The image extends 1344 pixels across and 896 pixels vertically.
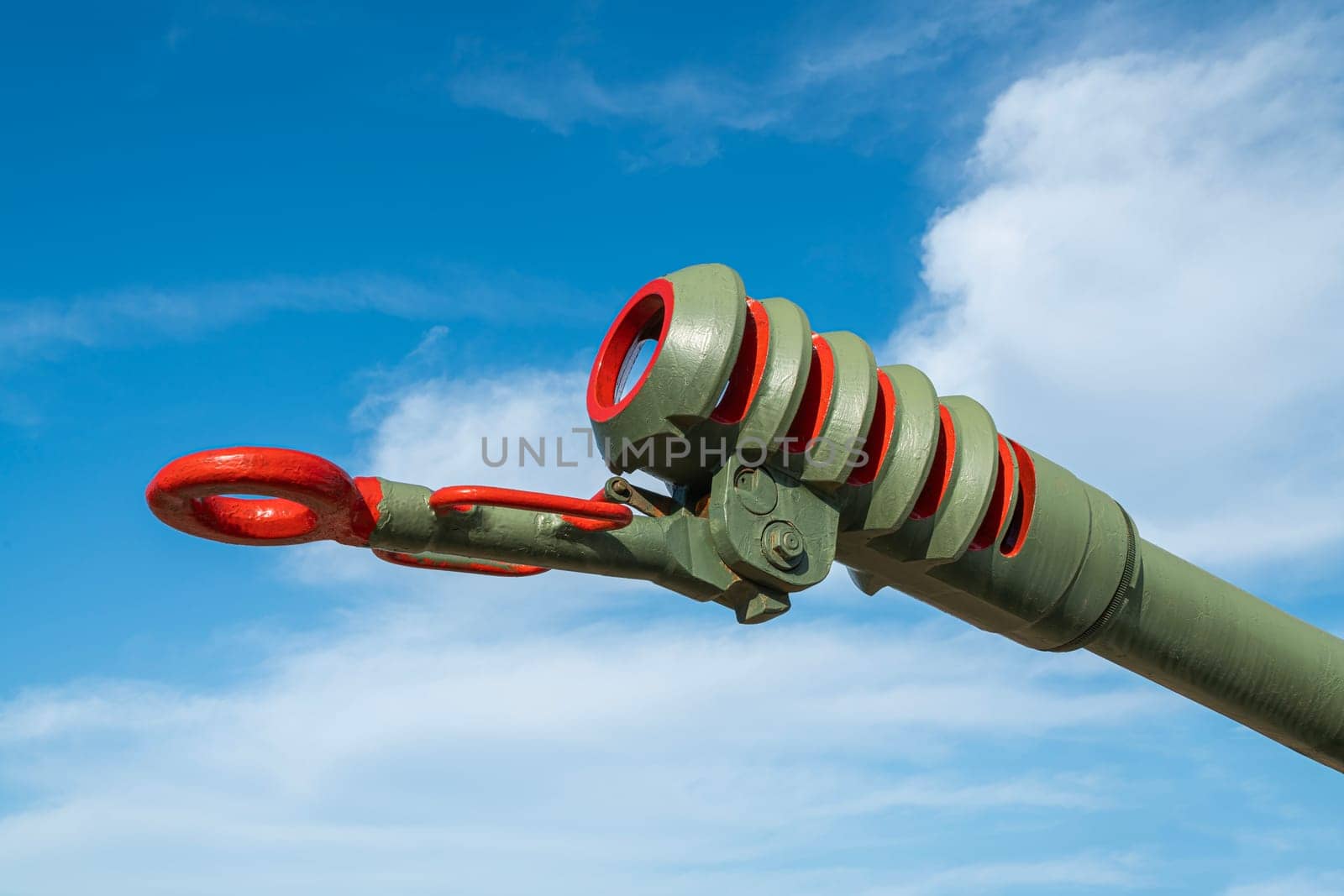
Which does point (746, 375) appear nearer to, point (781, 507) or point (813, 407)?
point (813, 407)

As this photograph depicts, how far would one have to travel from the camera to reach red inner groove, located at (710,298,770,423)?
12.4ft

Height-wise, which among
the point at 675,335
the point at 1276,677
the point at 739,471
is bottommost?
the point at 1276,677

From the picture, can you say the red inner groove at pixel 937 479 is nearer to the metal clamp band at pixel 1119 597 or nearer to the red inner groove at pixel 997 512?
the red inner groove at pixel 997 512

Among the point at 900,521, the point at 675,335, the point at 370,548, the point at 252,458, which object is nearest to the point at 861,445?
the point at 900,521

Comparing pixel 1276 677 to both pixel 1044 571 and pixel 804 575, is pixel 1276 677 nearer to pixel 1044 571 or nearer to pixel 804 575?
pixel 1044 571

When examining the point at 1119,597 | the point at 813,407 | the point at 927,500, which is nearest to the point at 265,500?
the point at 813,407

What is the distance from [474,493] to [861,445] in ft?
3.36

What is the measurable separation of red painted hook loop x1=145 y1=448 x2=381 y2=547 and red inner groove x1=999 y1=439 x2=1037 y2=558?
1.85 meters

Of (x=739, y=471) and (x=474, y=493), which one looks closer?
(x=474, y=493)

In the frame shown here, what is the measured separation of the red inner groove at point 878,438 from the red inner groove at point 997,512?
402 millimetres

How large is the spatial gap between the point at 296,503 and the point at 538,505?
552 mm

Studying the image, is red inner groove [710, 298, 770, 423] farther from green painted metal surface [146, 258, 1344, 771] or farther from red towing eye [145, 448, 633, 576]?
red towing eye [145, 448, 633, 576]

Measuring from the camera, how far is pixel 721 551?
3.78 meters

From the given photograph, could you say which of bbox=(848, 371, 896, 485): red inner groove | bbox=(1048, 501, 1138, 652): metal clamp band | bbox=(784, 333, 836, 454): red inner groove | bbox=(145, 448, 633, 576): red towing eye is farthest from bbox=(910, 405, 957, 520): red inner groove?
bbox=(145, 448, 633, 576): red towing eye
